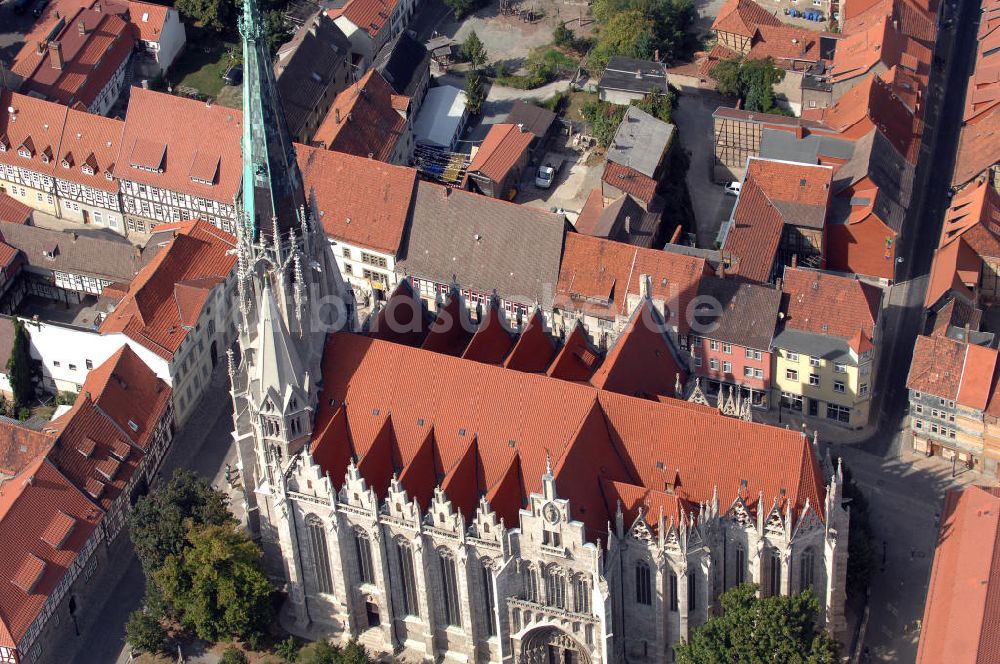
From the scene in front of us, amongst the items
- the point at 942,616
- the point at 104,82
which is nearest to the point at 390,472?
the point at 942,616

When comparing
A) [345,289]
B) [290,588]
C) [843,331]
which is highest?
[345,289]

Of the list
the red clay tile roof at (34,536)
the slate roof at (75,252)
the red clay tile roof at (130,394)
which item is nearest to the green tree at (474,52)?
the slate roof at (75,252)

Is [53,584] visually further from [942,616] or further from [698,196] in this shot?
[698,196]

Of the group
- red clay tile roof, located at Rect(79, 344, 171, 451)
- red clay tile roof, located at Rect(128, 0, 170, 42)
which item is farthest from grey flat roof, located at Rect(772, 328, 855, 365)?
red clay tile roof, located at Rect(128, 0, 170, 42)

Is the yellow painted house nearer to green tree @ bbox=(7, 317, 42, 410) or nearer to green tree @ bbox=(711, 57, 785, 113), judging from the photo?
green tree @ bbox=(711, 57, 785, 113)

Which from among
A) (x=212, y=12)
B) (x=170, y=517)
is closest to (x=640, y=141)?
(x=212, y=12)

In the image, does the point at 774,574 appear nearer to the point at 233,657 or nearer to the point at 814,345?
the point at 814,345
